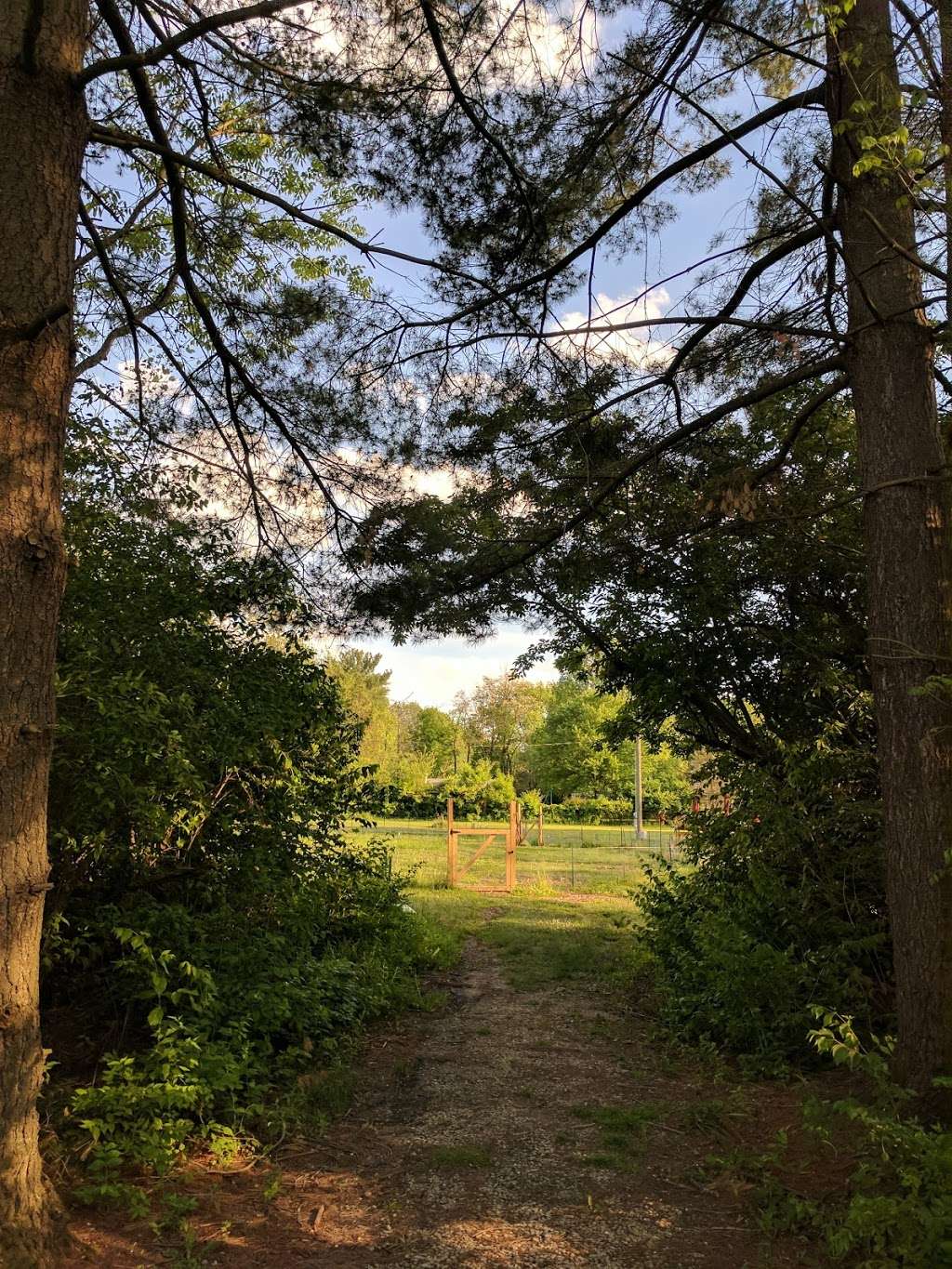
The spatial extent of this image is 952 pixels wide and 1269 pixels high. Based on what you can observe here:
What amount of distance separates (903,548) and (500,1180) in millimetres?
3319

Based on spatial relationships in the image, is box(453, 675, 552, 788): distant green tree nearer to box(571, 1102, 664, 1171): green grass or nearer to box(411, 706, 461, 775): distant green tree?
box(411, 706, 461, 775): distant green tree

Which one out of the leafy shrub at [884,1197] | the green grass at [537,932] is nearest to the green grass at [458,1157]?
the leafy shrub at [884,1197]

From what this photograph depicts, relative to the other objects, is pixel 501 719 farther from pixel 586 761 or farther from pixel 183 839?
pixel 183 839

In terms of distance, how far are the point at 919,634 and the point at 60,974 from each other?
491cm

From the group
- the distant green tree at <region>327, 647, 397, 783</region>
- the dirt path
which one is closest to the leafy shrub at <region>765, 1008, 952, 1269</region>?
the dirt path

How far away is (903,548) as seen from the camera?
379cm

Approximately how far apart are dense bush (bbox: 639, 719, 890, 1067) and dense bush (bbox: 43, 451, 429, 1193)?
8.20ft

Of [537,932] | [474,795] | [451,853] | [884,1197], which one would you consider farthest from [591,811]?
[884,1197]

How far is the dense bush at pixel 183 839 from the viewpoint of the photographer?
386 centimetres

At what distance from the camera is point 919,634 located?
370 cm

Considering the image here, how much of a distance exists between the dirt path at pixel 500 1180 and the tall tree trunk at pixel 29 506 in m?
0.57

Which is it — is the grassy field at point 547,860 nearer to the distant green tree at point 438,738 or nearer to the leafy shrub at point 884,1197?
the leafy shrub at point 884,1197

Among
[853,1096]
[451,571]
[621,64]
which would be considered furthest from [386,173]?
[853,1096]

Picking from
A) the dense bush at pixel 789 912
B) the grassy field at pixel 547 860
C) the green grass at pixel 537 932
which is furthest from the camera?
the grassy field at pixel 547 860
